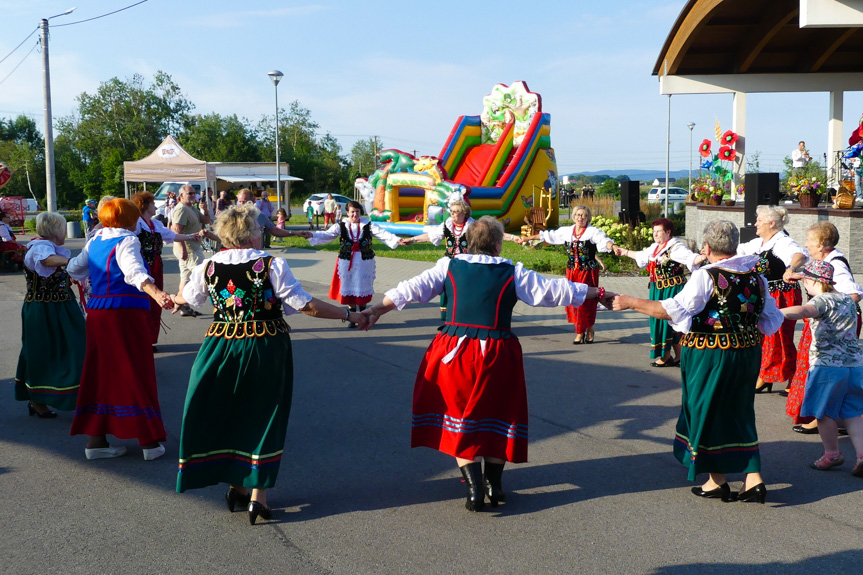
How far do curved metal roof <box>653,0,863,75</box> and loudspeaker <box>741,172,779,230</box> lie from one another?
401cm

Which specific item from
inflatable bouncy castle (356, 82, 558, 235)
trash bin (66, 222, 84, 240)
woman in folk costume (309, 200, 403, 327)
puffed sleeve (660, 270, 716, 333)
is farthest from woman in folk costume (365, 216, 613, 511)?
trash bin (66, 222, 84, 240)

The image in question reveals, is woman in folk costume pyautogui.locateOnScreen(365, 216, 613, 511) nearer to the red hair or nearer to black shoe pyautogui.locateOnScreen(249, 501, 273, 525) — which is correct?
black shoe pyautogui.locateOnScreen(249, 501, 273, 525)

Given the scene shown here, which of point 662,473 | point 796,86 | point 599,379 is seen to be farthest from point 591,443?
point 796,86

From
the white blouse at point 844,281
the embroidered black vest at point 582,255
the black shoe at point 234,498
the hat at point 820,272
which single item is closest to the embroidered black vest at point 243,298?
the black shoe at point 234,498

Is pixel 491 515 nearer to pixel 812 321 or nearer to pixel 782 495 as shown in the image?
pixel 782 495

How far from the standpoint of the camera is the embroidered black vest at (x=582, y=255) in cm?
927

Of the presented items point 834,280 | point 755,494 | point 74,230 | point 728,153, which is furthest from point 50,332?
point 74,230

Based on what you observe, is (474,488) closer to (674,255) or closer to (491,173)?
(674,255)

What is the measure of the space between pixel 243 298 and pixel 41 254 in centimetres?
271

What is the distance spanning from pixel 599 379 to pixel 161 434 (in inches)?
164

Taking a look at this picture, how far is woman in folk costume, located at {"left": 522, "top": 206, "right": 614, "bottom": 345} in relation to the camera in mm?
9180

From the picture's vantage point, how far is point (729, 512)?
4.38 m

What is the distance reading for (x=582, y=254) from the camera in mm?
9320

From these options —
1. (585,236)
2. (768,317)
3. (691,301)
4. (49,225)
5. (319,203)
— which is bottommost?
(768,317)
